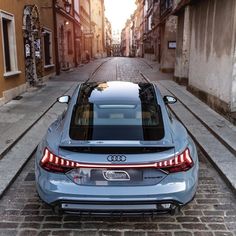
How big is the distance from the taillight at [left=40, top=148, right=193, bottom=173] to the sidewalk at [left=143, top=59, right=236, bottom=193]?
162 cm

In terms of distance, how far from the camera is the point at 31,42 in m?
15.2

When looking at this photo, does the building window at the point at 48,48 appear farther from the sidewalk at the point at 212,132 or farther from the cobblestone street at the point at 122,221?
the cobblestone street at the point at 122,221

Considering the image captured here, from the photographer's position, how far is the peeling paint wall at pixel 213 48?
928 cm

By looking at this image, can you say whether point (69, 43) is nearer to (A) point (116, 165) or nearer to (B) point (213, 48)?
(B) point (213, 48)

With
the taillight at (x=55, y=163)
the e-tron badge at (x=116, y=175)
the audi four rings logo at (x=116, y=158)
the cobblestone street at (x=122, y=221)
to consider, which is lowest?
the cobblestone street at (x=122, y=221)

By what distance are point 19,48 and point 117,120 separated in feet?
36.0

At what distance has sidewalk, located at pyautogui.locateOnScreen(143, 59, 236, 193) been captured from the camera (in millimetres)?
5901

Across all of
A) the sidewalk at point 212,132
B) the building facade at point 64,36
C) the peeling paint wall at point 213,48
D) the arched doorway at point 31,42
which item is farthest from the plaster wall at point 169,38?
the sidewalk at point 212,132

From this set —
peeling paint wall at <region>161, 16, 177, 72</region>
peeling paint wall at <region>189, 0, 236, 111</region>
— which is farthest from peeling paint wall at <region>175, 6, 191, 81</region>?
peeling paint wall at <region>161, 16, 177, 72</region>

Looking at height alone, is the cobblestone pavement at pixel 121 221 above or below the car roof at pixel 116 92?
below

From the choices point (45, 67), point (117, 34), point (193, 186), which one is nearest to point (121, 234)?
point (193, 186)

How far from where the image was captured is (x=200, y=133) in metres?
7.97

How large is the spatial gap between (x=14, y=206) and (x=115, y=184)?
5.62 feet

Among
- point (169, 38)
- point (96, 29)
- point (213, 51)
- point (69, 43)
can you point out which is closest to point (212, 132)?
point (213, 51)
